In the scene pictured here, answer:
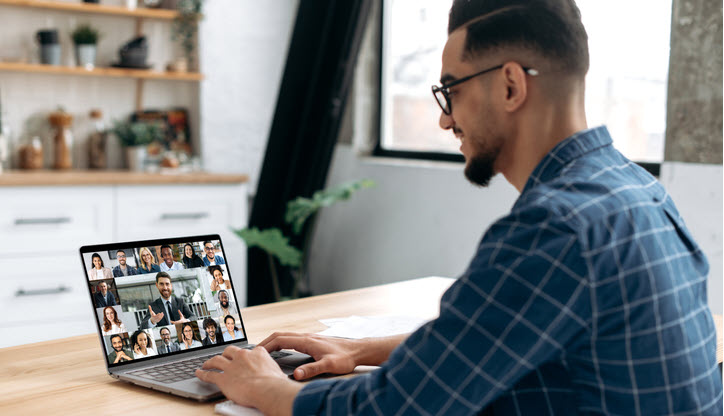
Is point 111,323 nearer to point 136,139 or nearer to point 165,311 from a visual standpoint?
Result: point 165,311

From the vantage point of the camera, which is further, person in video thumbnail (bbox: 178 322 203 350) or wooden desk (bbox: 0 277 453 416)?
person in video thumbnail (bbox: 178 322 203 350)

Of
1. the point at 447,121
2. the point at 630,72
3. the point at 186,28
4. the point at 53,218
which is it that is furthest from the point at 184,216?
the point at 447,121

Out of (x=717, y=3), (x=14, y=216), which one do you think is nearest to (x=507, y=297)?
(x=717, y=3)

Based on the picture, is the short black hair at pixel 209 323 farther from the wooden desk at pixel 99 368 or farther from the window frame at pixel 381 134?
the window frame at pixel 381 134

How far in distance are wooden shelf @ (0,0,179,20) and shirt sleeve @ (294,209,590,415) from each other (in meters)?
3.46

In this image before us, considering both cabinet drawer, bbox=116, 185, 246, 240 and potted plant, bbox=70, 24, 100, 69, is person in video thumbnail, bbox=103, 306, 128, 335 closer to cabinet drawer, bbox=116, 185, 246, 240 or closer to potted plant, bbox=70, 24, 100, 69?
cabinet drawer, bbox=116, 185, 246, 240

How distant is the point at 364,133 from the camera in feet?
13.4

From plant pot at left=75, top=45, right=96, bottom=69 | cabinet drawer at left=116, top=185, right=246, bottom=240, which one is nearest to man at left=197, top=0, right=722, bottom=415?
cabinet drawer at left=116, top=185, right=246, bottom=240

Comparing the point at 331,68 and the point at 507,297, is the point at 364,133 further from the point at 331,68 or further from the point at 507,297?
the point at 507,297

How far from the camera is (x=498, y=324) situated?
836 millimetres

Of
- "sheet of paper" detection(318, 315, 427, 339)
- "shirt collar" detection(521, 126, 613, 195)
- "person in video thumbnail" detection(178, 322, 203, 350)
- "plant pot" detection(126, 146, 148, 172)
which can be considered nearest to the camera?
"shirt collar" detection(521, 126, 613, 195)

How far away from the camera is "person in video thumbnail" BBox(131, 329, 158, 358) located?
1.21m

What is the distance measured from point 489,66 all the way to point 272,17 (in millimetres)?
3478

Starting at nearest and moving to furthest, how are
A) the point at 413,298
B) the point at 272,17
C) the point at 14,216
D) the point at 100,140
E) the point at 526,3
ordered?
the point at 526,3 < the point at 413,298 < the point at 14,216 < the point at 100,140 < the point at 272,17
